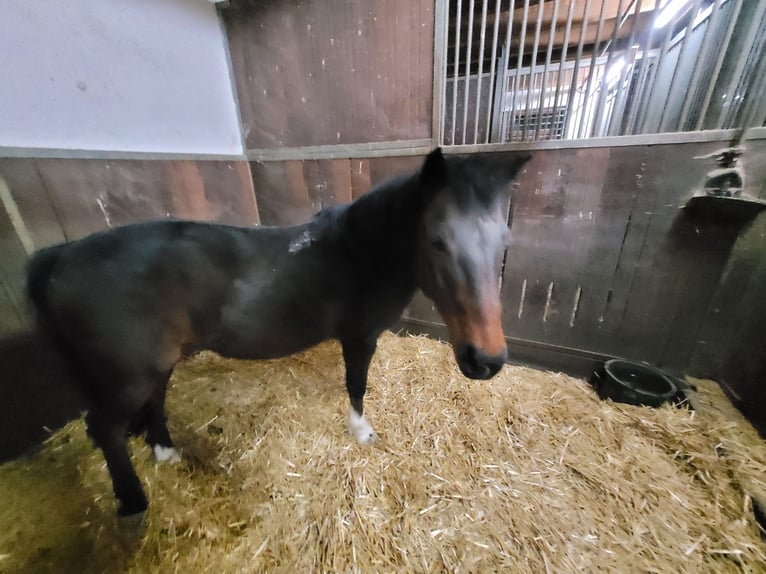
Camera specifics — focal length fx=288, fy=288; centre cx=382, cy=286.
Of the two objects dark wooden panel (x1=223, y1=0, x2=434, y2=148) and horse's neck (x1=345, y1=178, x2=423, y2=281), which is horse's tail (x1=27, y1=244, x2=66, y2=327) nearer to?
horse's neck (x1=345, y1=178, x2=423, y2=281)

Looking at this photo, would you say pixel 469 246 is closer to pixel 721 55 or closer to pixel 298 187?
pixel 721 55

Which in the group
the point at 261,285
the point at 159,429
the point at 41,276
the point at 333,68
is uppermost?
the point at 333,68

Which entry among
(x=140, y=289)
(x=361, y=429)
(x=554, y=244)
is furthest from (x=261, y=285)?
(x=554, y=244)

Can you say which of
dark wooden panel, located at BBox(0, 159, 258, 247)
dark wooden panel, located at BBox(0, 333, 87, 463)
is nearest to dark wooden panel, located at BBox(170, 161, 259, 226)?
dark wooden panel, located at BBox(0, 159, 258, 247)

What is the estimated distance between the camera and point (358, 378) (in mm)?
1465

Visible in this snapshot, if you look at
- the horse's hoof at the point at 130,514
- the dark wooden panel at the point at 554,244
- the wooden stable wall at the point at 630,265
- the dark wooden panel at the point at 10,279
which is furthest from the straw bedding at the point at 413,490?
the dark wooden panel at the point at 10,279

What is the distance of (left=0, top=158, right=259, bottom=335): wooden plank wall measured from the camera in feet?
4.28

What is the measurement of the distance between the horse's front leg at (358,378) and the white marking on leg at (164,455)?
84 cm

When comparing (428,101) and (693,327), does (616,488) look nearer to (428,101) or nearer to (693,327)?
(693,327)

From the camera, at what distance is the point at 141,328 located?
3.23 feet

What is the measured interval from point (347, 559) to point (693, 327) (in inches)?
83.0

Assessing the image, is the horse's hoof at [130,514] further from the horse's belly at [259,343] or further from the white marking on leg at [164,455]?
the horse's belly at [259,343]

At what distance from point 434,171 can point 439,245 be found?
238mm

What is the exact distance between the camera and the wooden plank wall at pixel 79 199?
1305 mm
